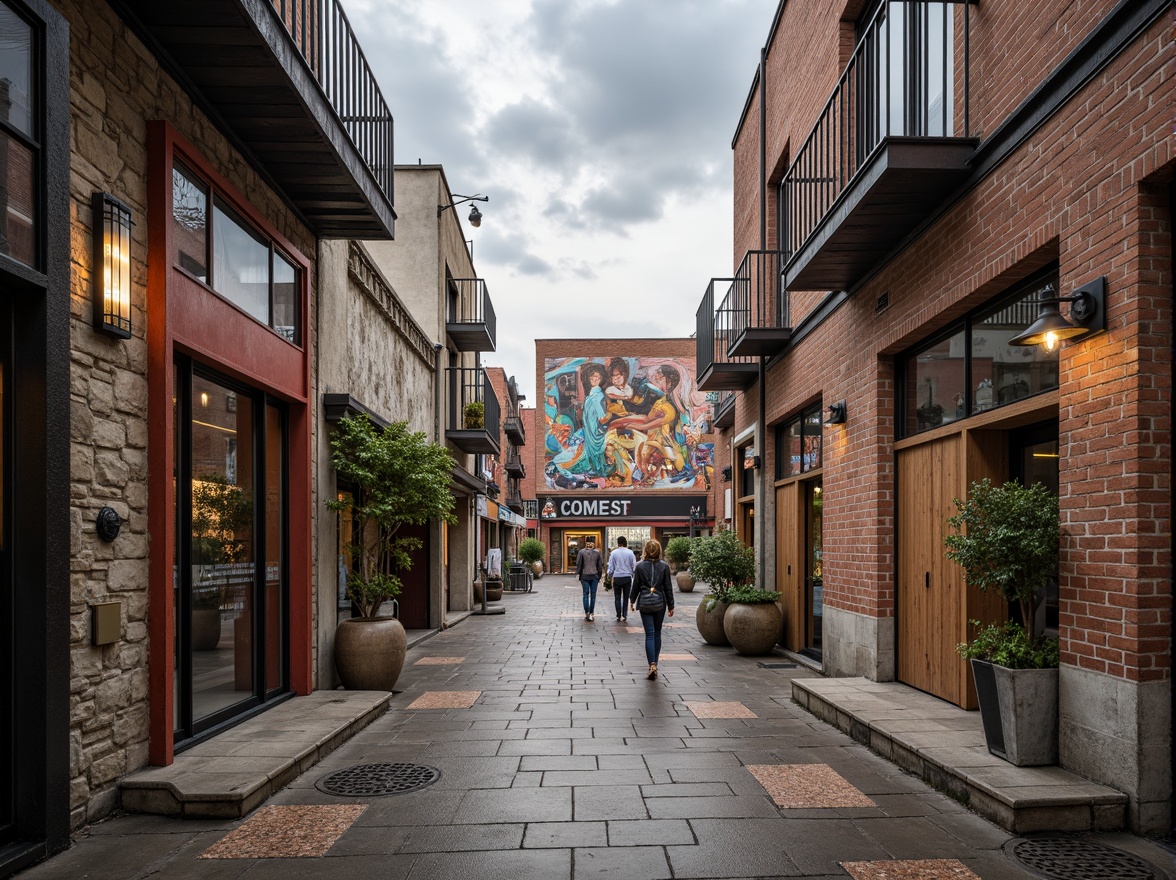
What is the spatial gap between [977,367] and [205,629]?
20.4 ft

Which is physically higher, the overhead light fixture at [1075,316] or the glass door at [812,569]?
the overhead light fixture at [1075,316]

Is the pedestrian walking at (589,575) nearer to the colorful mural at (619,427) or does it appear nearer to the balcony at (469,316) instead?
the balcony at (469,316)

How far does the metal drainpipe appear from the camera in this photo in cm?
1352

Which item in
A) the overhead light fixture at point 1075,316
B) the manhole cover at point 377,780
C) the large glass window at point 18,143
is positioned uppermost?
the large glass window at point 18,143

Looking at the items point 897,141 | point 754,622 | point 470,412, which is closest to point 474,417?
point 470,412

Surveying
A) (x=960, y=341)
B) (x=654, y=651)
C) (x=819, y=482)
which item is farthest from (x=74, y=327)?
(x=819, y=482)

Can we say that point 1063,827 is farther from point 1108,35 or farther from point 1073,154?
point 1108,35

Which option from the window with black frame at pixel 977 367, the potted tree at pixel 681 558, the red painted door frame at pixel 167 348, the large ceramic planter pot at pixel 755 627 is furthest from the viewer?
the potted tree at pixel 681 558

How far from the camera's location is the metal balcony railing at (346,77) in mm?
6973

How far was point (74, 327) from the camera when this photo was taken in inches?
188

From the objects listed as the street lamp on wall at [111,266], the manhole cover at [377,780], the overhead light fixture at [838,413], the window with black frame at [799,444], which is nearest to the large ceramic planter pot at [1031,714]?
the manhole cover at [377,780]

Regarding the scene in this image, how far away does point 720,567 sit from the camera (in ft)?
41.7

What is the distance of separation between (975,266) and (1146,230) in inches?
74.2

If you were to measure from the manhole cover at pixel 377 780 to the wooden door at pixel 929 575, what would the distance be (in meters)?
4.27
